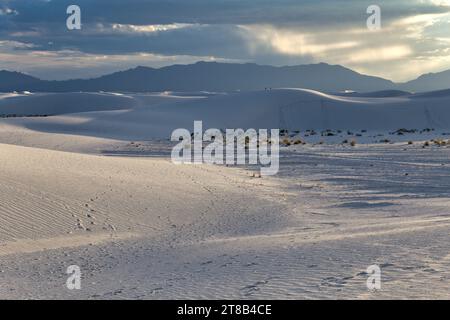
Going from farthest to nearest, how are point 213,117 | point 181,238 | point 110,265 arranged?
point 213,117 → point 181,238 → point 110,265

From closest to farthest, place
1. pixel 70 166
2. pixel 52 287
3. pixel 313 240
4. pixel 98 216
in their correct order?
pixel 52 287, pixel 313 240, pixel 98 216, pixel 70 166

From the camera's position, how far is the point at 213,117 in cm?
5731

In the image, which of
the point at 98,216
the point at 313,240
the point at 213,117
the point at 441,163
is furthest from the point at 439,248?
the point at 213,117

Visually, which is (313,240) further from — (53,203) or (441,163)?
(441,163)

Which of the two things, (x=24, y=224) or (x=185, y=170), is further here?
(x=185, y=170)

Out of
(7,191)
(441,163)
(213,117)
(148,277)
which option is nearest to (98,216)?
(7,191)

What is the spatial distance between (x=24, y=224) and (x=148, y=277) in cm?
459

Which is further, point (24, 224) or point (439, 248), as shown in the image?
point (24, 224)

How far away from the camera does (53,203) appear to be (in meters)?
14.7

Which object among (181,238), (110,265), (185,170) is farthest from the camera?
(185,170)

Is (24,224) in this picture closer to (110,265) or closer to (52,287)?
(110,265)

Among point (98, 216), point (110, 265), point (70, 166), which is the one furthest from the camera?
point (70, 166)
